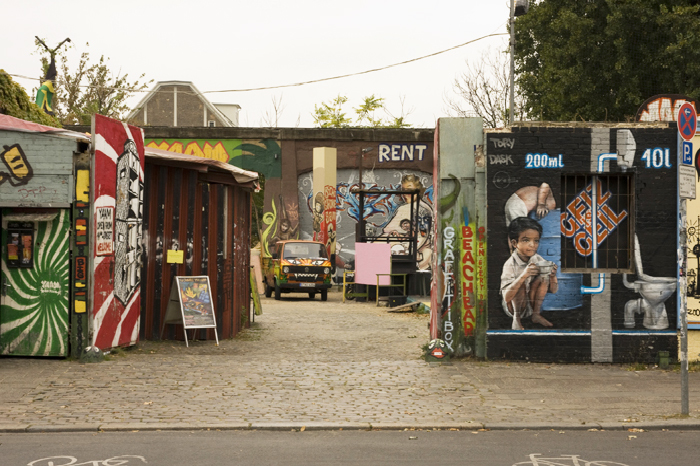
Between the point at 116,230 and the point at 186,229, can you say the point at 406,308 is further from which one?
the point at 116,230

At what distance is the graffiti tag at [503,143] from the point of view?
39.6ft

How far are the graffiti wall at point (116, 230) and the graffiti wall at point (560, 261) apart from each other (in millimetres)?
5304

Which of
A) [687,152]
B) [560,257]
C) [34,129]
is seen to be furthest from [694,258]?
[34,129]

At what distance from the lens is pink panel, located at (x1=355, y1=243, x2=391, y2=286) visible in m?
24.3

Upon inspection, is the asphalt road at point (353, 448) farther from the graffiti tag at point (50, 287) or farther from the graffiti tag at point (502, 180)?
the graffiti tag at point (502, 180)

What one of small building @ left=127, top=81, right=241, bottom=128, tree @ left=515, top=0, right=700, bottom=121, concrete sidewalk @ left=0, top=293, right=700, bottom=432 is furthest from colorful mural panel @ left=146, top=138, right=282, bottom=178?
small building @ left=127, top=81, right=241, bottom=128

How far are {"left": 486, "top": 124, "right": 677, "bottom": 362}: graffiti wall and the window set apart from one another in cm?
18

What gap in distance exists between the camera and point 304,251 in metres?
26.1

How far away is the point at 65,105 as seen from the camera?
50.2 m

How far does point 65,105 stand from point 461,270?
141 ft

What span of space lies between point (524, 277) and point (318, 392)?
12.7 ft

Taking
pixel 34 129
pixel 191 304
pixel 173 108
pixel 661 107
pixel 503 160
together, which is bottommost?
pixel 191 304

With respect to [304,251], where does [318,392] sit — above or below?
below

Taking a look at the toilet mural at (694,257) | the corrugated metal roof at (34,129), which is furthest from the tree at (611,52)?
the corrugated metal roof at (34,129)
